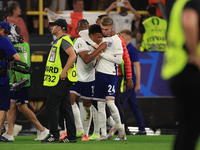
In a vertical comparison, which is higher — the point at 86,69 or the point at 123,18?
the point at 123,18

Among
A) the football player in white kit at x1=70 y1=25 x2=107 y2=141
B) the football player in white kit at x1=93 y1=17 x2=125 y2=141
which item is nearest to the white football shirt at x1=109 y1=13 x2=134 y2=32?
the football player in white kit at x1=70 y1=25 x2=107 y2=141

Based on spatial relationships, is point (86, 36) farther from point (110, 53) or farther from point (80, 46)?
point (110, 53)

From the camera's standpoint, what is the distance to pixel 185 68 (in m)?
2.94

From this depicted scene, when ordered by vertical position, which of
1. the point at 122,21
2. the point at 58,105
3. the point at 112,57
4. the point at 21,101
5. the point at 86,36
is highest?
the point at 122,21

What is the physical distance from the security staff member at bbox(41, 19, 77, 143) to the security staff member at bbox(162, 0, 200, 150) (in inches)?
125

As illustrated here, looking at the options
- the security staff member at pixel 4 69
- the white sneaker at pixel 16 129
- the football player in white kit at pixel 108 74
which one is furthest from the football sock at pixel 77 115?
the white sneaker at pixel 16 129

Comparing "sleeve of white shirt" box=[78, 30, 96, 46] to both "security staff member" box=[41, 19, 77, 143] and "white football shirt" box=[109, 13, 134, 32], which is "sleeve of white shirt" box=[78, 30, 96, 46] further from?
"white football shirt" box=[109, 13, 134, 32]

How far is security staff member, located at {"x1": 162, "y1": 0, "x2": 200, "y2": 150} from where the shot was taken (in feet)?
9.24

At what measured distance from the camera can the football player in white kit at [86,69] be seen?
6.58 meters

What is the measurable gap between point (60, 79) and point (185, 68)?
133 inches

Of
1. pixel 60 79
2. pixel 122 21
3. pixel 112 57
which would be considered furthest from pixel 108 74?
pixel 122 21

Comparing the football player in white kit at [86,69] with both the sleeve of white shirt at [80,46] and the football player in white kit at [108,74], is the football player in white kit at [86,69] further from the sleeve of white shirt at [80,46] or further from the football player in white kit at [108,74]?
the football player in white kit at [108,74]

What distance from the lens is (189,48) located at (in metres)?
2.84

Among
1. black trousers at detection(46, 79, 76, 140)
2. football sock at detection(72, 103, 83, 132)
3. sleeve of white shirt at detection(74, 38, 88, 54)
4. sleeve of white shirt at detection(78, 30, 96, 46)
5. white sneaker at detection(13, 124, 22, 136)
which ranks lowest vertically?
white sneaker at detection(13, 124, 22, 136)
